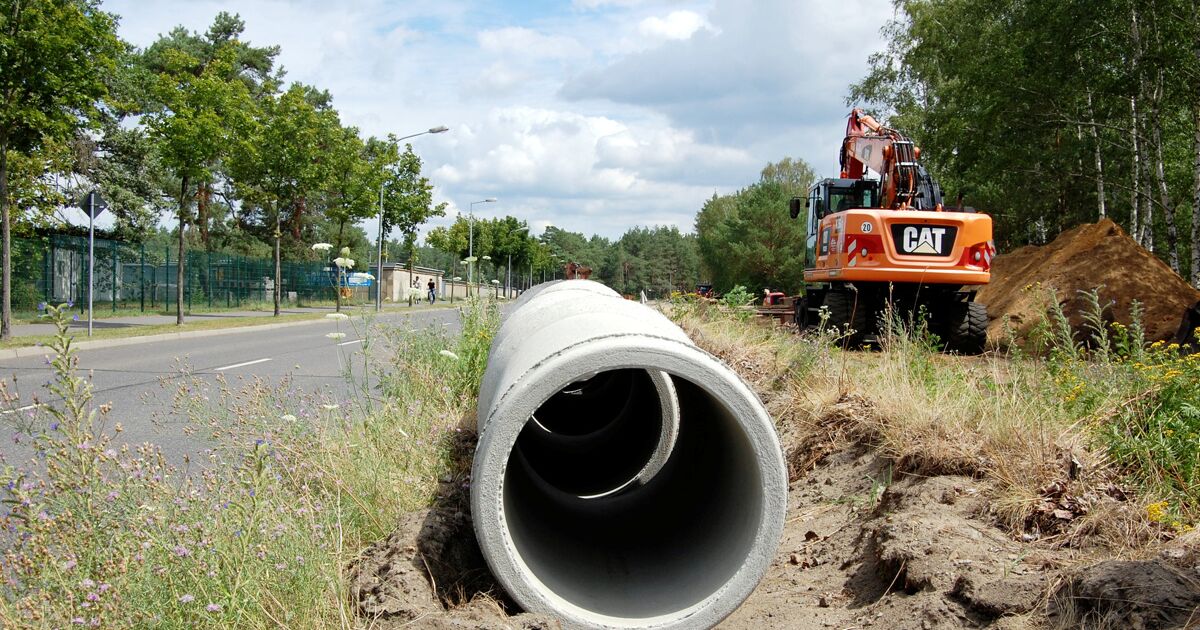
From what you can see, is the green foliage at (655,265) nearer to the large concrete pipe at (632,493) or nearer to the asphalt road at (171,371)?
the asphalt road at (171,371)

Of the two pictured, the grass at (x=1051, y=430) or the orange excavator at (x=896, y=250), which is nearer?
the grass at (x=1051, y=430)

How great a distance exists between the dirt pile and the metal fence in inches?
743

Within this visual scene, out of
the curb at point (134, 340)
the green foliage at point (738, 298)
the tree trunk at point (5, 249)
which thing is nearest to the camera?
the green foliage at point (738, 298)

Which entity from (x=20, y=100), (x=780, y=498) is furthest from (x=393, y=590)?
(x=20, y=100)

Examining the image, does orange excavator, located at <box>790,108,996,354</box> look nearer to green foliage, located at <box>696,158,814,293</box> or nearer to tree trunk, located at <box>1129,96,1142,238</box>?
tree trunk, located at <box>1129,96,1142,238</box>

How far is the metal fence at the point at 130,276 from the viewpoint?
24.5m

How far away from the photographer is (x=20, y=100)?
16016mm

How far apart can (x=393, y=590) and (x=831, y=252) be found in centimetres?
1041

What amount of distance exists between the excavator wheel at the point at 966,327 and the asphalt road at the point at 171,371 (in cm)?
701

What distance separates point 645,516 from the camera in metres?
4.59

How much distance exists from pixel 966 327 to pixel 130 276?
27035 mm

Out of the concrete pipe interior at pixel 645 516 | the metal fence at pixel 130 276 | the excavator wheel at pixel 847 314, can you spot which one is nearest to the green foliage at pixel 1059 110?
the excavator wheel at pixel 847 314

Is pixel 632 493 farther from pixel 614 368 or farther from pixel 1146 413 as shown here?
pixel 1146 413

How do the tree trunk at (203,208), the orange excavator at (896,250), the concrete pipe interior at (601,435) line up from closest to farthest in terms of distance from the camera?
1. the concrete pipe interior at (601,435)
2. the orange excavator at (896,250)
3. the tree trunk at (203,208)
